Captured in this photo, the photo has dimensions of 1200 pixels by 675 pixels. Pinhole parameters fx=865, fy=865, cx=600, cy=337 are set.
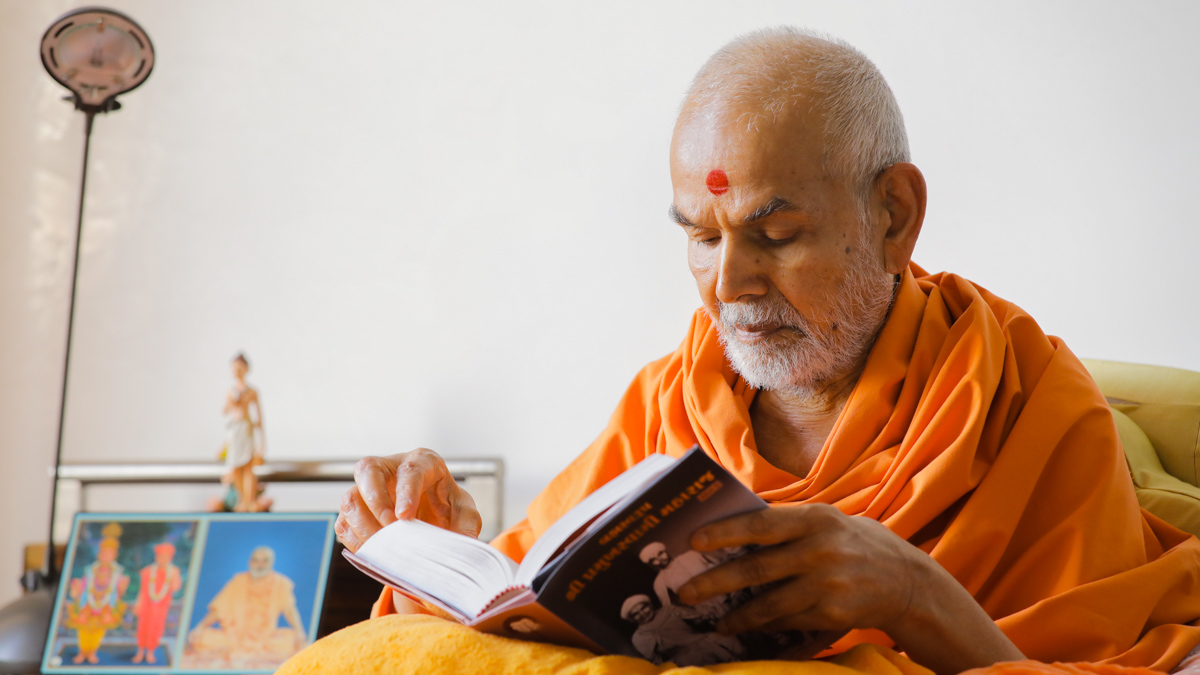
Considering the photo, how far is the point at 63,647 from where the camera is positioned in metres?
2.18

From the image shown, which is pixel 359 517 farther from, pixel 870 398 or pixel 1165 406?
pixel 1165 406

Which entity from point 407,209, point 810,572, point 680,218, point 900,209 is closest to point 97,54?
point 407,209

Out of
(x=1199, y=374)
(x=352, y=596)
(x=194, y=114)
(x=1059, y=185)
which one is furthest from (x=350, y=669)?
(x=194, y=114)

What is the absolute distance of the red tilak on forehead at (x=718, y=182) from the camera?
3.65 feet

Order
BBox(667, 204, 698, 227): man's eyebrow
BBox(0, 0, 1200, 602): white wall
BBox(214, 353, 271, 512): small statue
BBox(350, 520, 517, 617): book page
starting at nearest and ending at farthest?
BBox(350, 520, 517, 617): book page
BBox(667, 204, 698, 227): man's eyebrow
BBox(0, 0, 1200, 602): white wall
BBox(214, 353, 271, 512): small statue

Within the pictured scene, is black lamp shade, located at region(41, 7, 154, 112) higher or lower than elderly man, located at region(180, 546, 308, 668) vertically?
higher

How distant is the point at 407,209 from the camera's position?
296cm

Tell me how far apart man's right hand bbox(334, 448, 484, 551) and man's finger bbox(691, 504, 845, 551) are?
42 centimetres

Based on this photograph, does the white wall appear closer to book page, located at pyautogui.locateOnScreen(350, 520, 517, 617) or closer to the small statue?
the small statue

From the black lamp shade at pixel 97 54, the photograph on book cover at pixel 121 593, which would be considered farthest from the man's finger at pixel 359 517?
the black lamp shade at pixel 97 54

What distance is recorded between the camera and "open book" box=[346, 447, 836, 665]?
58 centimetres

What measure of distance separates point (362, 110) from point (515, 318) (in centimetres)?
93

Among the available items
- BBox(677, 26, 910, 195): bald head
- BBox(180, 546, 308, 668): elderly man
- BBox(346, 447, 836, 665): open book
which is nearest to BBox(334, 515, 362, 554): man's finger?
BBox(346, 447, 836, 665): open book

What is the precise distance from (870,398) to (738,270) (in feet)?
0.80
